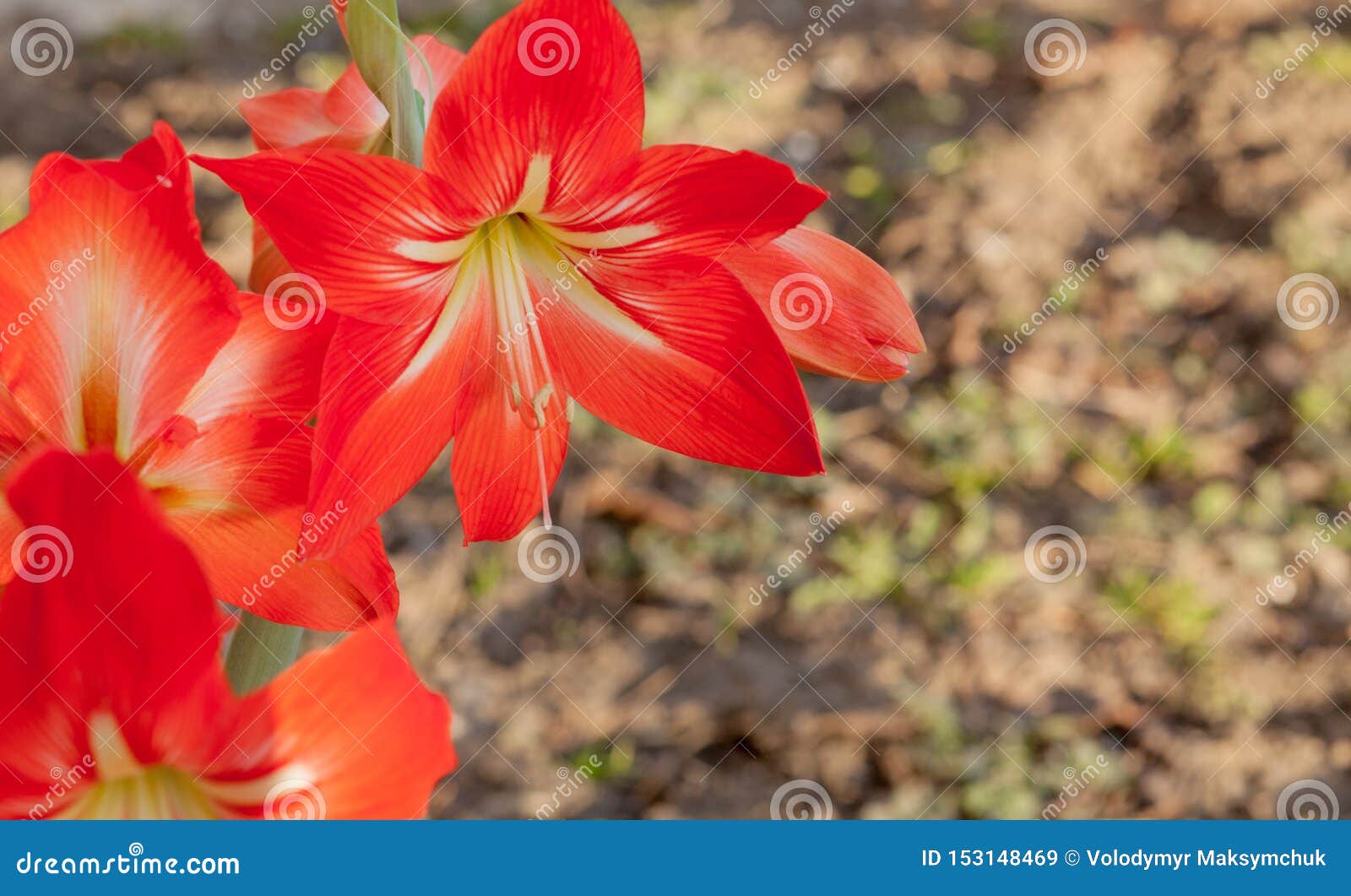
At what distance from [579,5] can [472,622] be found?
4.74 feet

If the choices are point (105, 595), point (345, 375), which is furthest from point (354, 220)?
point (105, 595)

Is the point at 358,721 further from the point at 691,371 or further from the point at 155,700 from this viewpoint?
the point at 691,371

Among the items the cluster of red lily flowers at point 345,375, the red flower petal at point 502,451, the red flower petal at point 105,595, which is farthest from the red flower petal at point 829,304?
the red flower petal at point 105,595

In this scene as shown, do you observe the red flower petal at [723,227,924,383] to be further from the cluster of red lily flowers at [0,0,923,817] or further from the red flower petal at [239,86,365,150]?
the red flower petal at [239,86,365,150]

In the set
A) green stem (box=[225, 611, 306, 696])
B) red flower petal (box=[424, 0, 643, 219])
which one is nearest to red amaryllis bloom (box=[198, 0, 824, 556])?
red flower petal (box=[424, 0, 643, 219])

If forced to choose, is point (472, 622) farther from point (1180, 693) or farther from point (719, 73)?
point (719, 73)

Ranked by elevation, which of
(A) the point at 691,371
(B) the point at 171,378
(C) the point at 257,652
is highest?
(A) the point at 691,371

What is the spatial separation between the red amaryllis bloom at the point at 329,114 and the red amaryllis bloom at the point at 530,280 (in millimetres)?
81

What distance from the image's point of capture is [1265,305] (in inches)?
80.2

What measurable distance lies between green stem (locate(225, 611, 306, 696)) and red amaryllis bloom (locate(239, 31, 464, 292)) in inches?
5.9

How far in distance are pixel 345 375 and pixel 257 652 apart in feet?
0.53

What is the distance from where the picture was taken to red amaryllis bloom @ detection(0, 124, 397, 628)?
0.38m

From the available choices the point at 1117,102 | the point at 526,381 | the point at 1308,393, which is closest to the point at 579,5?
the point at 526,381

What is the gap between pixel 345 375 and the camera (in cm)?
41
